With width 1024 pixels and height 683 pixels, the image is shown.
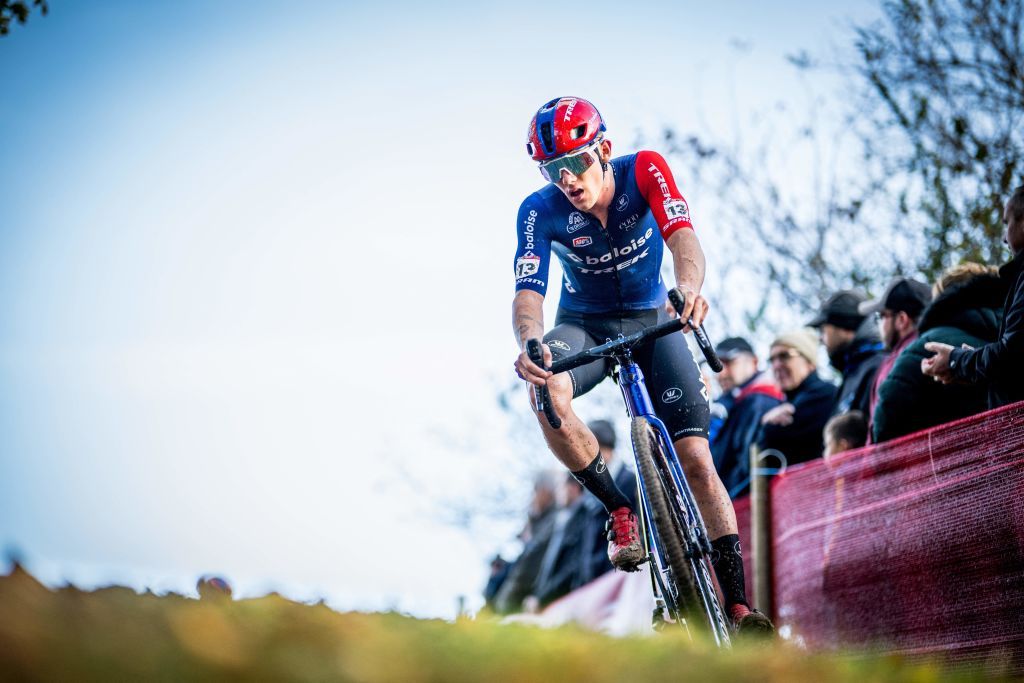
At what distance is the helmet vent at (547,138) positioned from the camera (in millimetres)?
5421

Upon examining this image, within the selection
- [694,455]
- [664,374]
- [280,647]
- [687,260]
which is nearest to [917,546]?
[694,455]

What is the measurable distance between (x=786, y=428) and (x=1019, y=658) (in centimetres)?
314

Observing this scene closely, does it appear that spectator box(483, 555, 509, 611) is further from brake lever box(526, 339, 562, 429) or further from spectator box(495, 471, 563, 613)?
brake lever box(526, 339, 562, 429)

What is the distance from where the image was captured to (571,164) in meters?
5.48

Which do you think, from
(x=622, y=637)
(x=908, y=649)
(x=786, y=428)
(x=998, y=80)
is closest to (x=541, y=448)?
(x=998, y=80)

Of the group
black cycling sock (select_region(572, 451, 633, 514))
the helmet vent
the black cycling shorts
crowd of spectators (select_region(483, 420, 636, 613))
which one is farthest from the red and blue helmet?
crowd of spectators (select_region(483, 420, 636, 613))

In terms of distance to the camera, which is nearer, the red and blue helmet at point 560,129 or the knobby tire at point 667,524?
the knobby tire at point 667,524

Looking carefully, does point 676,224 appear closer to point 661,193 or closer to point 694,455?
point 661,193

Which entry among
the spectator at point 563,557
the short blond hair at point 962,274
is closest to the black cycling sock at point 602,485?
the short blond hair at point 962,274

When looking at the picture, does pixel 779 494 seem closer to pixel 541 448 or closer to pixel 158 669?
pixel 158 669

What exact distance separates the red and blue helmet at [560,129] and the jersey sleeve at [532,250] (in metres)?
0.36

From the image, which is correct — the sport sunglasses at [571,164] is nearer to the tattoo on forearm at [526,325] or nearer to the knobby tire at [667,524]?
the tattoo on forearm at [526,325]

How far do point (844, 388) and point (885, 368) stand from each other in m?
0.78

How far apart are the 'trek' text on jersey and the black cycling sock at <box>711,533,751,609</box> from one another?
1.52 m
